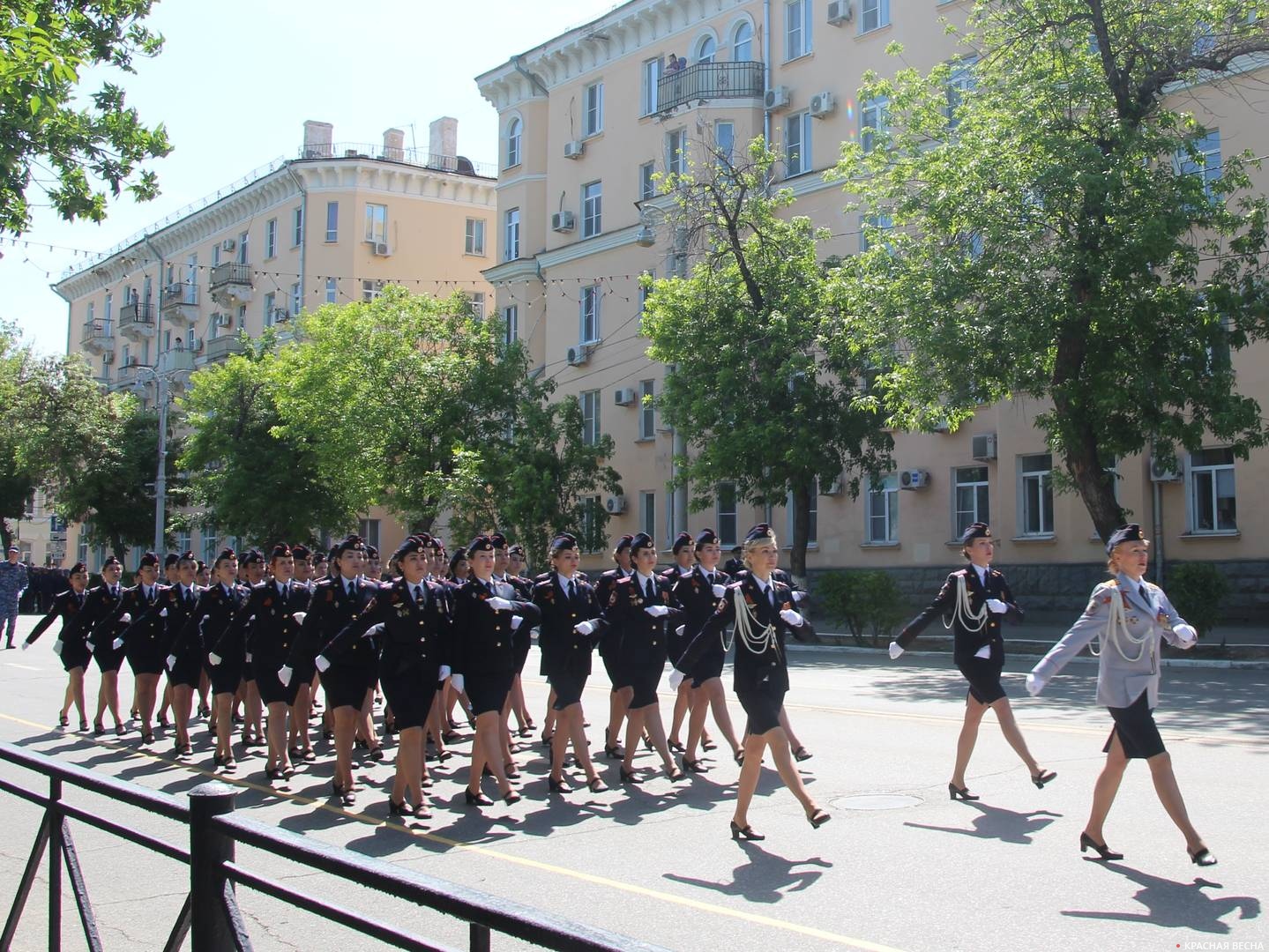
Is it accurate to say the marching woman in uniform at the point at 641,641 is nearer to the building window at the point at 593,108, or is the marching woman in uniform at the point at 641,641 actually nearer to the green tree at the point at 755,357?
the green tree at the point at 755,357

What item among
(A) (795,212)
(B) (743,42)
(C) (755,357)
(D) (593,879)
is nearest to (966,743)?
(D) (593,879)

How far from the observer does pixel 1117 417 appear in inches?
814

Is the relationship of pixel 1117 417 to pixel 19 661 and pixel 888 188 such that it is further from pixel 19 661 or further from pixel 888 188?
pixel 19 661

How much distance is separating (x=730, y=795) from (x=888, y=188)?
15295 mm

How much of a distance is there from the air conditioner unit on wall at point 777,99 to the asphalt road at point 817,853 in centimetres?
2622

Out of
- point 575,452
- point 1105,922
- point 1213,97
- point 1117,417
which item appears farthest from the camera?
point 575,452

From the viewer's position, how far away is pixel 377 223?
53.7m

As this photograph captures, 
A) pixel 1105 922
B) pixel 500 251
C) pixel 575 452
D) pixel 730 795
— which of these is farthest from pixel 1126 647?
pixel 500 251

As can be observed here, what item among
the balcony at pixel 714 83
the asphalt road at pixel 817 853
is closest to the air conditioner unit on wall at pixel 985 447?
the balcony at pixel 714 83

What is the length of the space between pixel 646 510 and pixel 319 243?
22.5 metres

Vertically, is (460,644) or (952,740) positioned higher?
(460,644)

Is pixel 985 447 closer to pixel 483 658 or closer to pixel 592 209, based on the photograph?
pixel 592 209

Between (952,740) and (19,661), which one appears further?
(19,661)

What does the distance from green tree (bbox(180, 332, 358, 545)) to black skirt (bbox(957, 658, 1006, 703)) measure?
35290 millimetres
